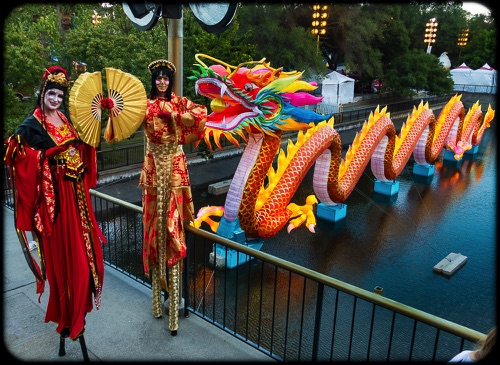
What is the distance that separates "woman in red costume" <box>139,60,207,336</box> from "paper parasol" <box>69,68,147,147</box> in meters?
0.23

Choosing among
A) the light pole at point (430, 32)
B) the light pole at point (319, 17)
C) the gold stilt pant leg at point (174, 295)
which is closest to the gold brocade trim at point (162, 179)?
the gold stilt pant leg at point (174, 295)

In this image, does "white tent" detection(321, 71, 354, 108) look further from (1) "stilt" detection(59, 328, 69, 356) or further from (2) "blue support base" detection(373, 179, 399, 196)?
(1) "stilt" detection(59, 328, 69, 356)

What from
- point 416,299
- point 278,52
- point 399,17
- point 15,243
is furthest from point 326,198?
point 399,17

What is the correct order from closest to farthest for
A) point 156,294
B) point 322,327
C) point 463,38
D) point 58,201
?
point 58,201, point 156,294, point 322,327, point 463,38

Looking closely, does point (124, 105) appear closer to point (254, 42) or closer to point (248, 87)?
point (248, 87)

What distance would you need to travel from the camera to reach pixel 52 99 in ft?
9.41

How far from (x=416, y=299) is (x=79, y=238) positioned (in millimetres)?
5833

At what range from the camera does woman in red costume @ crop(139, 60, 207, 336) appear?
3422 millimetres

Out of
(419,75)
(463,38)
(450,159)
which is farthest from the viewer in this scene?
(463,38)

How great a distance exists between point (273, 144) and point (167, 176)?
4.05m

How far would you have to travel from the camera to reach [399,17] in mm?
31562

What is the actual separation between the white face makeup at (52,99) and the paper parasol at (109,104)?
0.55ft

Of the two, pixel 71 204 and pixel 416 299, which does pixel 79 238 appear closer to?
pixel 71 204

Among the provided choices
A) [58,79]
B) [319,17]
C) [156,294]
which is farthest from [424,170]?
[58,79]
